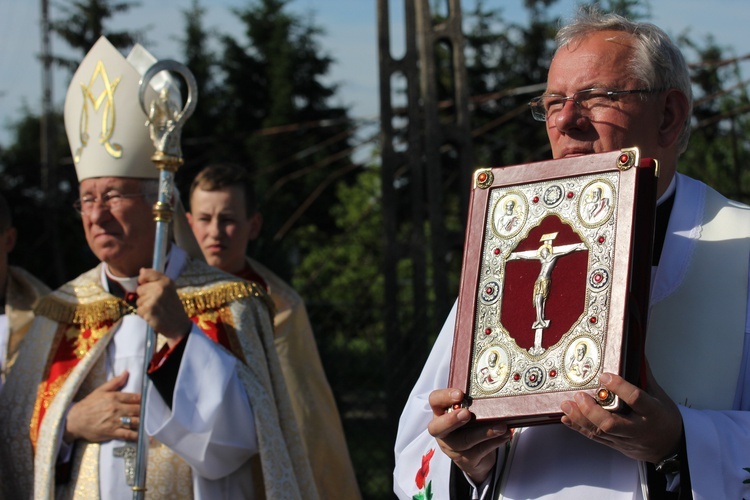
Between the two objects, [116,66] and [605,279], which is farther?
[116,66]

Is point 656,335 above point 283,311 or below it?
above

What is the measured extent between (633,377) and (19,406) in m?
2.78

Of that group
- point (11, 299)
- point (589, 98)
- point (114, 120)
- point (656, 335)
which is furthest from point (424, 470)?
point (11, 299)

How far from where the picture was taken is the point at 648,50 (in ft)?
8.45

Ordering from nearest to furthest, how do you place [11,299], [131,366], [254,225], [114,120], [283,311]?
1. [131,366]
2. [114,120]
3. [11,299]
4. [283,311]
5. [254,225]

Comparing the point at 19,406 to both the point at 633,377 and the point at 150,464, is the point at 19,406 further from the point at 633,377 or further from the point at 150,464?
the point at 633,377

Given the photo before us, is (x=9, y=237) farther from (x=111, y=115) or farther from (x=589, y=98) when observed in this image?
(x=589, y=98)

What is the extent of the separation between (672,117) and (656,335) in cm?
50

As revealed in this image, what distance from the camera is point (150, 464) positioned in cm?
400

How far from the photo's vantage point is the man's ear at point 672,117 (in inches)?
103

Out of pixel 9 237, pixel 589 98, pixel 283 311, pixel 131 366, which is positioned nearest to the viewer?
pixel 589 98

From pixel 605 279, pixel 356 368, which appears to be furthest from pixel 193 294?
pixel 356 368

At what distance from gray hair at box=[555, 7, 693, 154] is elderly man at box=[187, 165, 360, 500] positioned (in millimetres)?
2848

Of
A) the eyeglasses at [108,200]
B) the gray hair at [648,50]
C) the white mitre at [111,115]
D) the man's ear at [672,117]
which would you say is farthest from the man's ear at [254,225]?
the man's ear at [672,117]
